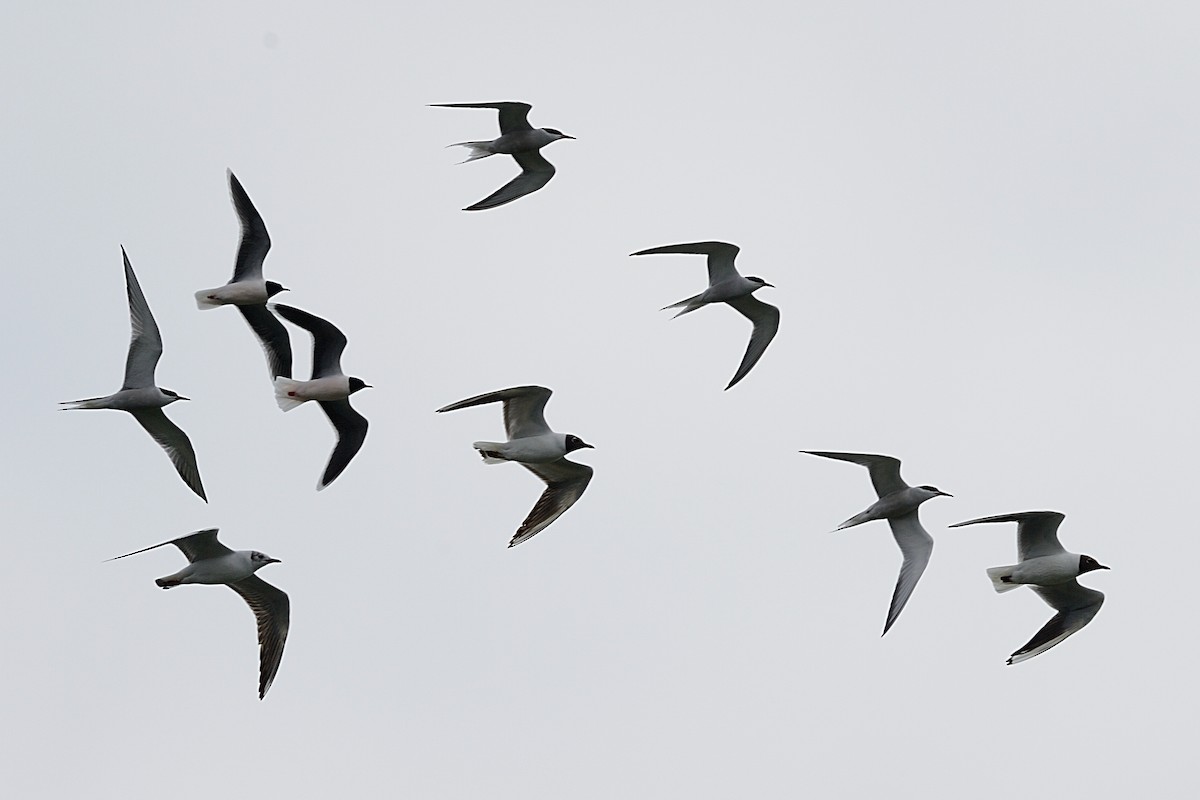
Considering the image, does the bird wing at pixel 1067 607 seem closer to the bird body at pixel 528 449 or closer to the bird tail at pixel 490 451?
the bird body at pixel 528 449

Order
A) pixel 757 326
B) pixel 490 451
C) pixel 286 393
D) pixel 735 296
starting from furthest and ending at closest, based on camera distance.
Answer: pixel 757 326 < pixel 735 296 < pixel 286 393 < pixel 490 451

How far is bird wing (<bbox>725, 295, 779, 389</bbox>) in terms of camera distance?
69.6 feet

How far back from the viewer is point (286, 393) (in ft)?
58.4

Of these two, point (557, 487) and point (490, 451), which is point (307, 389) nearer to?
point (490, 451)

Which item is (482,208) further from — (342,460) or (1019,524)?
(1019,524)

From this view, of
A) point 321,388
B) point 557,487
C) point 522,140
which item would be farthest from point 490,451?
point 522,140

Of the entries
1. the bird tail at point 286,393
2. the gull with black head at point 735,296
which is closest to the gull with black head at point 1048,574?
the gull with black head at point 735,296

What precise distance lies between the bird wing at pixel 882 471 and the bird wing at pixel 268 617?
21.2ft

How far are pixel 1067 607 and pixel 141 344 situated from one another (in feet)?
34.6

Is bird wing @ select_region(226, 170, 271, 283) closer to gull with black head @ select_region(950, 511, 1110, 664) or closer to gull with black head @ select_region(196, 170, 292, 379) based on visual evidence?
gull with black head @ select_region(196, 170, 292, 379)

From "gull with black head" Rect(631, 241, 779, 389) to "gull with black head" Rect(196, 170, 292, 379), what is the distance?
4505 mm

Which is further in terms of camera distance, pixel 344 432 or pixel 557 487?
pixel 344 432

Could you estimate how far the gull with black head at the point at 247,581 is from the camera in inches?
668

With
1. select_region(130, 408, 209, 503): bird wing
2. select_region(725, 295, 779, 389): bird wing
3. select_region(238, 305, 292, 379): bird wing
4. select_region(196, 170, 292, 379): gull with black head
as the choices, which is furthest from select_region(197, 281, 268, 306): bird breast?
select_region(725, 295, 779, 389): bird wing
